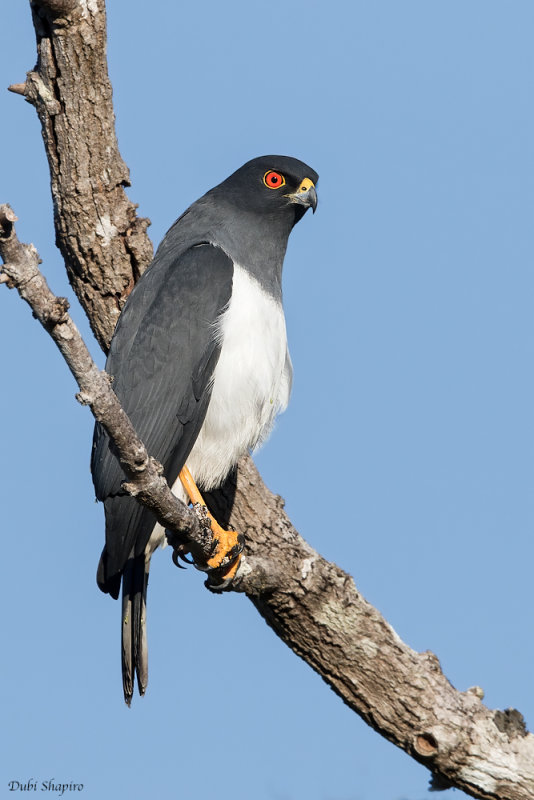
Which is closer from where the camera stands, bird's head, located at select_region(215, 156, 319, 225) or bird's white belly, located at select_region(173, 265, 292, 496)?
bird's white belly, located at select_region(173, 265, 292, 496)

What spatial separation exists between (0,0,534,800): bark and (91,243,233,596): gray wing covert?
2.26ft

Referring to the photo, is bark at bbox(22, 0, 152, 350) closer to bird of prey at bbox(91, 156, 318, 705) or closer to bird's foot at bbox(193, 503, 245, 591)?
bird of prey at bbox(91, 156, 318, 705)

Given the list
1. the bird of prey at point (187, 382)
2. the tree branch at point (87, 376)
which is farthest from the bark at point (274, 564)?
the tree branch at point (87, 376)

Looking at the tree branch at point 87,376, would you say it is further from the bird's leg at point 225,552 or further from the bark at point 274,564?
the bark at point 274,564

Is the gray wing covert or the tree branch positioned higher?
the gray wing covert

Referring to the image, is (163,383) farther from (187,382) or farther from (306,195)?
(306,195)

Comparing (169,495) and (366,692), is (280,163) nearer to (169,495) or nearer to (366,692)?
(169,495)

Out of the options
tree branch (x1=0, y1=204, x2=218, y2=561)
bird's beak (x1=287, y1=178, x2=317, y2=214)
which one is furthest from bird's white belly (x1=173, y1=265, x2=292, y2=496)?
tree branch (x1=0, y1=204, x2=218, y2=561)

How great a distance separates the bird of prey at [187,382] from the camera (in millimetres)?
5570

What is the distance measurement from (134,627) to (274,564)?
949mm

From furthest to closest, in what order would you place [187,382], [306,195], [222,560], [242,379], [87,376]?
[306,195] < [242,379] < [187,382] < [222,560] < [87,376]

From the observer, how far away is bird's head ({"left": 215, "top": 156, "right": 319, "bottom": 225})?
656 centimetres

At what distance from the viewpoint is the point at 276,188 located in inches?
261

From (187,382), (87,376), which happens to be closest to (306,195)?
(187,382)
